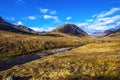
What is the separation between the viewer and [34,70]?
61.9 meters

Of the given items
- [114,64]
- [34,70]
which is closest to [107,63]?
[114,64]

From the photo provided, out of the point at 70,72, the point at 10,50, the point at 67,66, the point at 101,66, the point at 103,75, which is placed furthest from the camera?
the point at 10,50

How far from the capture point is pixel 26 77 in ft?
178

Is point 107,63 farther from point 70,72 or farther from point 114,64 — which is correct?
point 70,72

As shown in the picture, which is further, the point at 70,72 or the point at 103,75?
the point at 70,72

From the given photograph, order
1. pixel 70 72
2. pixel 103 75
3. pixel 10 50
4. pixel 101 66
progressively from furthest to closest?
pixel 10 50 → pixel 101 66 → pixel 70 72 → pixel 103 75

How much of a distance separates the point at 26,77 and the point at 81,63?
20.2 metres

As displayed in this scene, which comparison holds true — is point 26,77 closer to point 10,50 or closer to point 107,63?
point 107,63

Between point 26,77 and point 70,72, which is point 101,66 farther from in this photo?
point 26,77

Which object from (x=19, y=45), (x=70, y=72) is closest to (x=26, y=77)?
(x=70, y=72)

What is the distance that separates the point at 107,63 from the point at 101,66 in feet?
10.3

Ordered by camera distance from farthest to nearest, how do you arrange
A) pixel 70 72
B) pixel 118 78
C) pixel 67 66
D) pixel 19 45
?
pixel 19 45
pixel 67 66
pixel 70 72
pixel 118 78

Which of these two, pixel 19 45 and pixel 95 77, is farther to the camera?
pixel 19 45

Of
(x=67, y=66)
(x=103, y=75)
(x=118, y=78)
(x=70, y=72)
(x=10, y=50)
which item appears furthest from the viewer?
(x=10, y=50)
